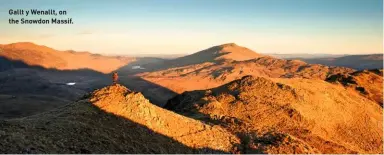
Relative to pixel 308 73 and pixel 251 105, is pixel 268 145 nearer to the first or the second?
pixel 251 105

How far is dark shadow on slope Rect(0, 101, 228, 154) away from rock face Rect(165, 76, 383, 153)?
557 centimetres

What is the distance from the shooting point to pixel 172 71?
4326 inches

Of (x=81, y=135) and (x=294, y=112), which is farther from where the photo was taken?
(x=294, y=112)

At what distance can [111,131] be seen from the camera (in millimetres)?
13711

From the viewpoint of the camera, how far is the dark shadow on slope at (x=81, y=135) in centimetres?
1141

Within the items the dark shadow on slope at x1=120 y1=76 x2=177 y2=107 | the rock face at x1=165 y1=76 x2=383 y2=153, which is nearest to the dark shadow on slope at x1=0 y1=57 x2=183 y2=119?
the dark shadow on slope at x1=120 y1=76 x2=177 y2=107

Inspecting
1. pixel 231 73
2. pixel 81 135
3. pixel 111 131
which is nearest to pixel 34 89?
pixel 231 73

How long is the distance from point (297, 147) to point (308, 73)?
81711 millimetres

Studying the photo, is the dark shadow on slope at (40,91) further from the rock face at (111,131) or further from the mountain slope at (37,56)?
A: the rock face at (111,131)

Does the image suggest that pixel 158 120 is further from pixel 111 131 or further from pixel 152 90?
pixel 152 90

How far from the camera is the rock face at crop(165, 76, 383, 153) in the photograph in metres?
21.8

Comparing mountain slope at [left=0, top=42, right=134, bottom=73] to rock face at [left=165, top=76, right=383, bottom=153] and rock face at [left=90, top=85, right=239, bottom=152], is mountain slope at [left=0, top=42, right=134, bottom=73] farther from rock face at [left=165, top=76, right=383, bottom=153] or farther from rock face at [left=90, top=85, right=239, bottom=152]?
rock face at [left=90, top=85, right=239, bottom=152]

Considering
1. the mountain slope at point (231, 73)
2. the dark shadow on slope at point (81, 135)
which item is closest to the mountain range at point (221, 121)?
the dark shadow on slope at point (81, 135)

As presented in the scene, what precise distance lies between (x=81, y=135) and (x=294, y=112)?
15.5 meters
